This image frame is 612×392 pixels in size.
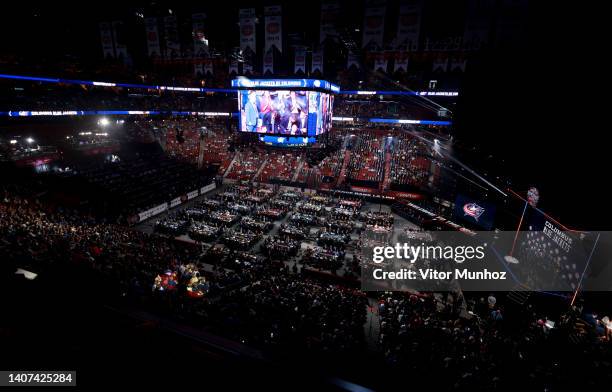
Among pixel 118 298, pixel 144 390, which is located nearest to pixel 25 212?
pixel 118 298

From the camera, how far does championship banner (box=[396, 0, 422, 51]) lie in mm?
10572

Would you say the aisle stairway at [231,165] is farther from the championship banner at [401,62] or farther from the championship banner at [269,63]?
the championship banner at [401,62]

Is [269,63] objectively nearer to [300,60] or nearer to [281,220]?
[300,60]

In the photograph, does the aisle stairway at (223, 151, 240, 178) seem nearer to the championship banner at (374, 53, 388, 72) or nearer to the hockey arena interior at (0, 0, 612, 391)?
the hockey arena interior at (0, 0, 612, 391)

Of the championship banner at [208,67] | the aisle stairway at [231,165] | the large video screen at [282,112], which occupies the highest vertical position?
the championship banner at [208,67]

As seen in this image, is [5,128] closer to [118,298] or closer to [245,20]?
[245,20]

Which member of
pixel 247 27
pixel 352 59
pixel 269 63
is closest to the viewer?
pixel 247 27

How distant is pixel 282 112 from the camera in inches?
818

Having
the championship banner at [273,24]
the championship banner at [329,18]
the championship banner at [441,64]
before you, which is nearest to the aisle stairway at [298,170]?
the championship banner at [441,64]

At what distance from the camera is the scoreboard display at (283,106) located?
20.0 m

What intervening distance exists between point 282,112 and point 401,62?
8.70m

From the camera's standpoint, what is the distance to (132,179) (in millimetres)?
26109

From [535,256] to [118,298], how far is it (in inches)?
645

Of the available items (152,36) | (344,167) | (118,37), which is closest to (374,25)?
(152,36)
